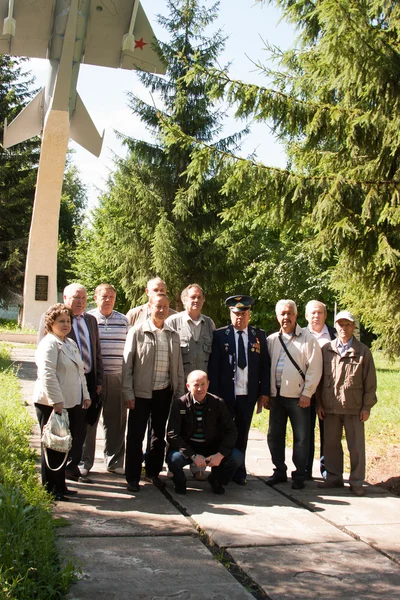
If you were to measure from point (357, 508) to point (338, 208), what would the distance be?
8.73 ft

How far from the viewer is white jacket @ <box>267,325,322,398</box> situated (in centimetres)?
542

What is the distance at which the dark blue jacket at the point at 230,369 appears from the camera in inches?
214

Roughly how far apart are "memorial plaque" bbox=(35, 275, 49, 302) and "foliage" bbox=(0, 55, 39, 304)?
9402mm

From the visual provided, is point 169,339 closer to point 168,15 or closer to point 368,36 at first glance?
point 368,36

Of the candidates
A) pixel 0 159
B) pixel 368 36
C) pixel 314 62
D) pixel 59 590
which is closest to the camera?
pixel 59 590

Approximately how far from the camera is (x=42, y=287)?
69.4ft

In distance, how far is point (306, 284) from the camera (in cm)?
2769

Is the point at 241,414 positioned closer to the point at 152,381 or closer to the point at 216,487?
the point at 216,487

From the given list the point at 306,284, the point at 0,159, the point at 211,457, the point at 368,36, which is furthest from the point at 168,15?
the point at 211,457

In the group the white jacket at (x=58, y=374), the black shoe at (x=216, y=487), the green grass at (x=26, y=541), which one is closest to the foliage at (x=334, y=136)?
the black shoe at (x=216, y=487)

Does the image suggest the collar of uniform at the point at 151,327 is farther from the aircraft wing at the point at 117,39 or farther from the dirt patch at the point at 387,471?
the aircraft wing at the point at 117,39

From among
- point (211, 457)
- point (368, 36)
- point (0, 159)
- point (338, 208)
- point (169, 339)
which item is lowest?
point (211, 457)

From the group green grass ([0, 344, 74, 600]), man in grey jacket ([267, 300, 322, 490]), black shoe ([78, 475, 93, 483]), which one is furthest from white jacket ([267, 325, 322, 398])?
green grass ([0, 344, 74, 600])

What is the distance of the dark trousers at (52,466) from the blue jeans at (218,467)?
0.86m
